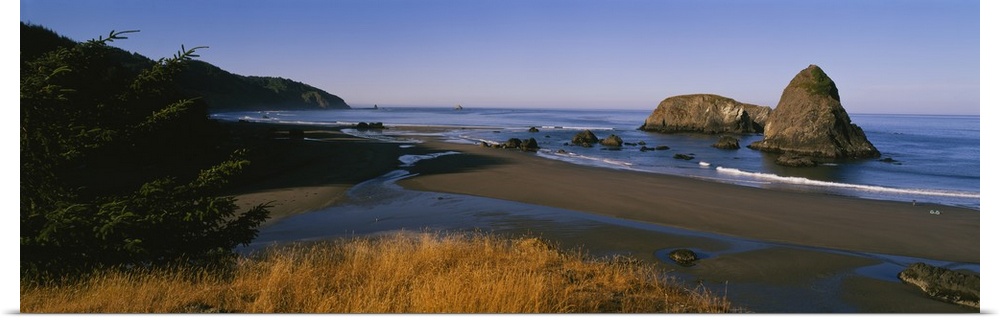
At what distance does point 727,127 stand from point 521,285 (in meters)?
81.6

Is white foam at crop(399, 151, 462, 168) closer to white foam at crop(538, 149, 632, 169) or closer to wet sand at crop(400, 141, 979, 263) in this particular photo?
wet sand at crop(400, 141, 979, 263)

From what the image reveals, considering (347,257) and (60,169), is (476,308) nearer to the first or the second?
(347,257)

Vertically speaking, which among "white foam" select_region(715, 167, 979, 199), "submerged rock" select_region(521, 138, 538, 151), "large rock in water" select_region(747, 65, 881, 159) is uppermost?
"large rock in water" select_region(747, 65, 881, 159)

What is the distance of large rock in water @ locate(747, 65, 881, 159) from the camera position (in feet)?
141

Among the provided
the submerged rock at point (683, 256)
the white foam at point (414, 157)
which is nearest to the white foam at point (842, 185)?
the submerged rock at point (683, 256)

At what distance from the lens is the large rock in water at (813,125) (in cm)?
4284

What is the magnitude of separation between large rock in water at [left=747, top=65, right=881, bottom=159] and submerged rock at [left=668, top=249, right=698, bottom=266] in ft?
122

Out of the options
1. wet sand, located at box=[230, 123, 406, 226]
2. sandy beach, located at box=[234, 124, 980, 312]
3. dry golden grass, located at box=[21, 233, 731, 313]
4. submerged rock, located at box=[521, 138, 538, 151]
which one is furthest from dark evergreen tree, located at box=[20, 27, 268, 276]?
submerged rock, located at box=[521, 138, 538, 151]

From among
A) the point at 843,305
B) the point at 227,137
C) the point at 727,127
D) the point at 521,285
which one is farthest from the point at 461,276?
the point at 727,127

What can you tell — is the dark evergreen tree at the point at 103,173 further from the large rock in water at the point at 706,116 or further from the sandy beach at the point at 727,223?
the large rock in water at the point at 706,116

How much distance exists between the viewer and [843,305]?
938 cm

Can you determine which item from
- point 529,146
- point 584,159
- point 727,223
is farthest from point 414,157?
point 727,223

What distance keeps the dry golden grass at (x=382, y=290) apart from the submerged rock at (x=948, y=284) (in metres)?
4.35

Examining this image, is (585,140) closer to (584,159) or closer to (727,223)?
(584,159)
